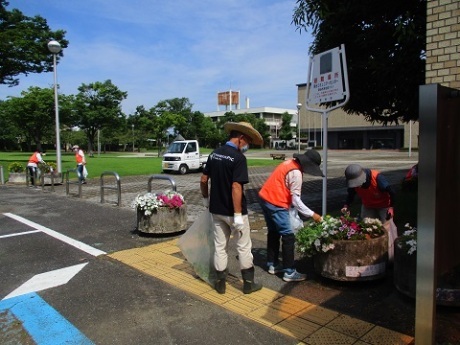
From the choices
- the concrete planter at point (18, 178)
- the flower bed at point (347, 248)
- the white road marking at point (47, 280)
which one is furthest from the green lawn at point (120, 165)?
the flower bed at point (347, 248)

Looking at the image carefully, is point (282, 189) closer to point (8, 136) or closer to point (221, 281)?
point (221, 281)

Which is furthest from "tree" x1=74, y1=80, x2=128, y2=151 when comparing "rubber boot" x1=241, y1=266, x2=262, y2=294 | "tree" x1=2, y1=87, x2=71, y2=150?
"rubber boot" x1=241, y1=266, x2=262, y2=294

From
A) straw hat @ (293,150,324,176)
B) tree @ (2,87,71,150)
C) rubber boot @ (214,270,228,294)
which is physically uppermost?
tree @ (2,87,71,150)

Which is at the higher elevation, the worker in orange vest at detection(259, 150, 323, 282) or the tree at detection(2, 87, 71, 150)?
the tree at detection(2, 87, 71, 150)

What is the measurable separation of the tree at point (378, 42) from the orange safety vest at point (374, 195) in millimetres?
3339

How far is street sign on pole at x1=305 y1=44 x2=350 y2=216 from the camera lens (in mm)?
5340

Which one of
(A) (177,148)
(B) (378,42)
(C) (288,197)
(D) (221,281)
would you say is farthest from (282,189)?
(A) (177,148)

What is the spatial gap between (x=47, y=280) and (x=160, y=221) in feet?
7.51

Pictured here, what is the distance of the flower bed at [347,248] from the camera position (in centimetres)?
421

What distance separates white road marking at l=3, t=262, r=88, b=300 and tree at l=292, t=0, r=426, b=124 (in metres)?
6.36

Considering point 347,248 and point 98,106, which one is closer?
point 347,248

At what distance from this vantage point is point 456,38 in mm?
4621

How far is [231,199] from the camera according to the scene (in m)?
4.20

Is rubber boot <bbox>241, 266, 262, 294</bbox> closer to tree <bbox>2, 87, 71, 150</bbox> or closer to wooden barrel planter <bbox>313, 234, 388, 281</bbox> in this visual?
wooden barrel planter <bbox>313, 234, 388, 281</bbox>
